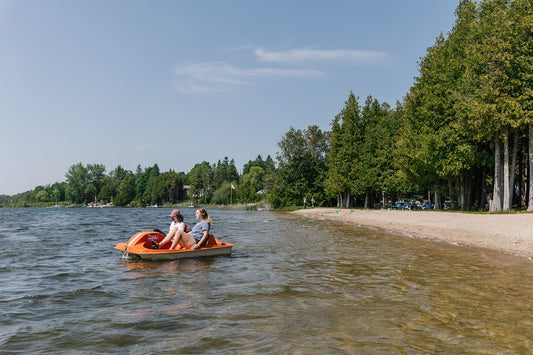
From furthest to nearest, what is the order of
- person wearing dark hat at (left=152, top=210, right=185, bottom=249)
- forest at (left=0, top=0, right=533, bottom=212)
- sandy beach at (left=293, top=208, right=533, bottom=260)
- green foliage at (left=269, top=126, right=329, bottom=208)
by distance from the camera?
green foliage at (left=269, top=126, right=329, bottom=208), forest at (left=0, top=0, right=533, bottom=212), sandy beach at (left=293, top=208, right=533, bottom=260), person wearing dark hat at (left=152, top=210, right=185, bottom=249)

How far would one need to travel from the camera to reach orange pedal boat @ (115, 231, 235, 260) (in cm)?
1171

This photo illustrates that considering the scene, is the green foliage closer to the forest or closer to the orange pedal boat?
the forest

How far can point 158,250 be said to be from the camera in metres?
11.8

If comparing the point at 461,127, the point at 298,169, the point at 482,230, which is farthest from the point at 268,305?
the point at 298,169

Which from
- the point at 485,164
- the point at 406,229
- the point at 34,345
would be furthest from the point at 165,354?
the point at 485,164

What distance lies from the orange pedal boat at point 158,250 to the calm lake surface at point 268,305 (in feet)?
0.95

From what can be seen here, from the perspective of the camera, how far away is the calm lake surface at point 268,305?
4965 millimetres

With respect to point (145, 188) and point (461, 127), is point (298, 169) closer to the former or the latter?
point (461, 127)

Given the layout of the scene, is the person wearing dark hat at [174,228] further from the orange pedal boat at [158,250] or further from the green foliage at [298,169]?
the green foliage at [298,169]

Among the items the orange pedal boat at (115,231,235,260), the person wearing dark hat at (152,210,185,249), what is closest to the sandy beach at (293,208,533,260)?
the orange pedal boat at (115,231,235,260)

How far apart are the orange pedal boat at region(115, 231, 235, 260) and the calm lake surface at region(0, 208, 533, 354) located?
0.95ft

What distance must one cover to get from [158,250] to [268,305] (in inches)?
240

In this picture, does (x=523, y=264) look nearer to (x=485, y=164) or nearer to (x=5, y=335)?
(x=5, y=335)

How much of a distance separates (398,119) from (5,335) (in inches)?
1916
